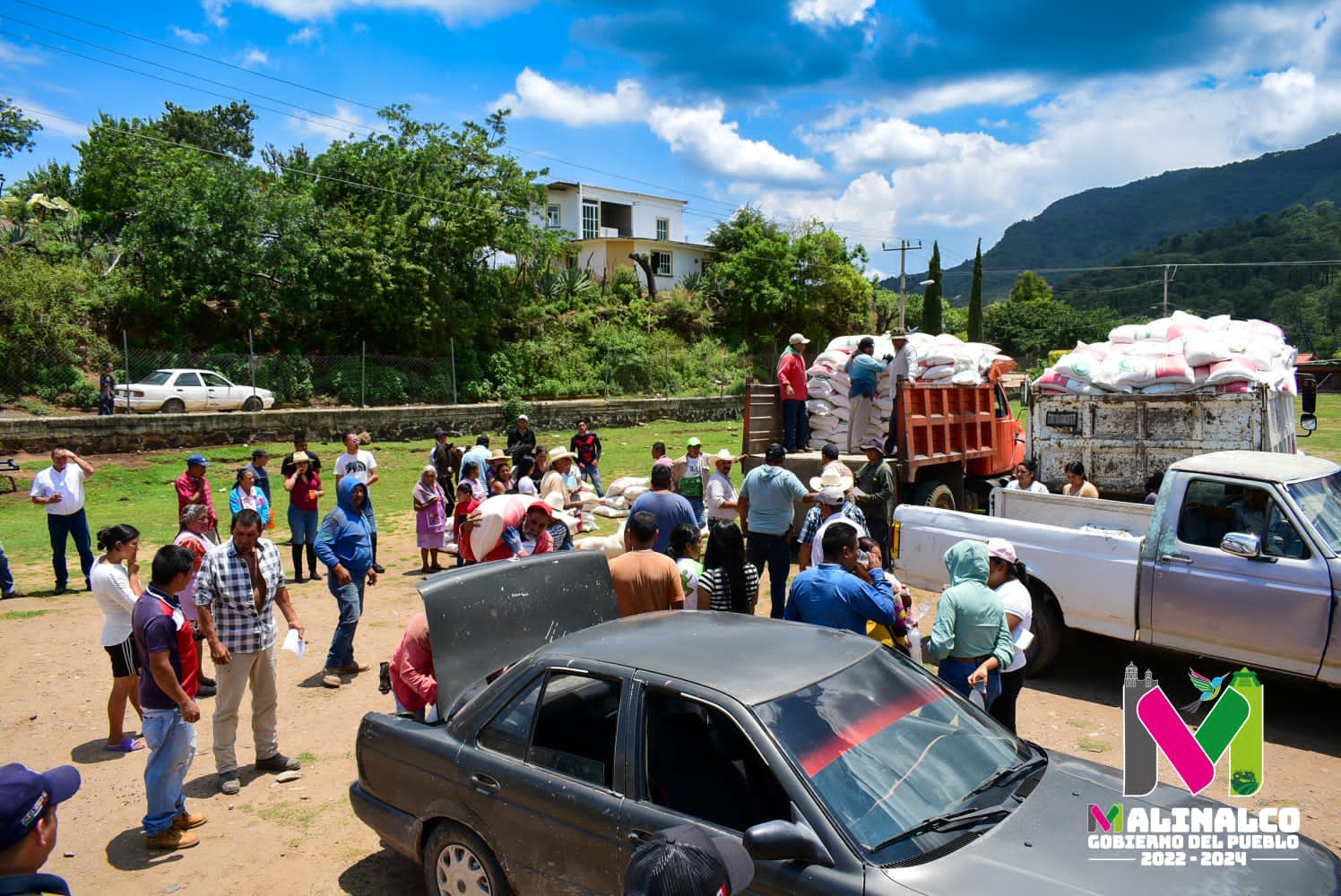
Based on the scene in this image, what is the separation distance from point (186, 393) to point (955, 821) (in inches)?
873

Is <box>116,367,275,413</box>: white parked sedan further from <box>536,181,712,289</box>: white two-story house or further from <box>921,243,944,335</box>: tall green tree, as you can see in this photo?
<box>921,243,944,335</box>: tall green tree

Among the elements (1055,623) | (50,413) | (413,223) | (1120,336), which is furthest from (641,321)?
(1055,623)

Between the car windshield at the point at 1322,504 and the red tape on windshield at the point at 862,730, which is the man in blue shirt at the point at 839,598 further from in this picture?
the car windshield at the point at 1322,504

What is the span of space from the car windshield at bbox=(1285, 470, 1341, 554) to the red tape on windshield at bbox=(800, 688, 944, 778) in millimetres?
3851

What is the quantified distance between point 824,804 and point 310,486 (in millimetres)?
8300

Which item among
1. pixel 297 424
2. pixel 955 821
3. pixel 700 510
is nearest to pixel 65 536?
pixel 700 510

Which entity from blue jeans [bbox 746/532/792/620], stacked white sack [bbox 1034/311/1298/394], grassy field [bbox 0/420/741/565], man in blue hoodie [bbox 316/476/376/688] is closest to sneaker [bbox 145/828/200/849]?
man in blue hoodie [bbox 316/476/376/688]

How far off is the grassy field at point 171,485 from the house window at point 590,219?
28.8 meters

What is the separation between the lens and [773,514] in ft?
25.1

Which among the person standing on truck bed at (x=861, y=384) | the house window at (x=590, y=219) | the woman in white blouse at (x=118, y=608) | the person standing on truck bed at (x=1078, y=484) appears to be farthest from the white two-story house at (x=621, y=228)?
the woman in white blouse at (x=118, y=608)

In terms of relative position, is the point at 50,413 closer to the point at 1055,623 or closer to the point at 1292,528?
the point at 1055,623

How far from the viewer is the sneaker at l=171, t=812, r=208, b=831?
15.6 feet

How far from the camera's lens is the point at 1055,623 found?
6.85m

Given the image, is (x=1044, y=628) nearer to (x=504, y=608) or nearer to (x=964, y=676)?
(x=964, y=676)
